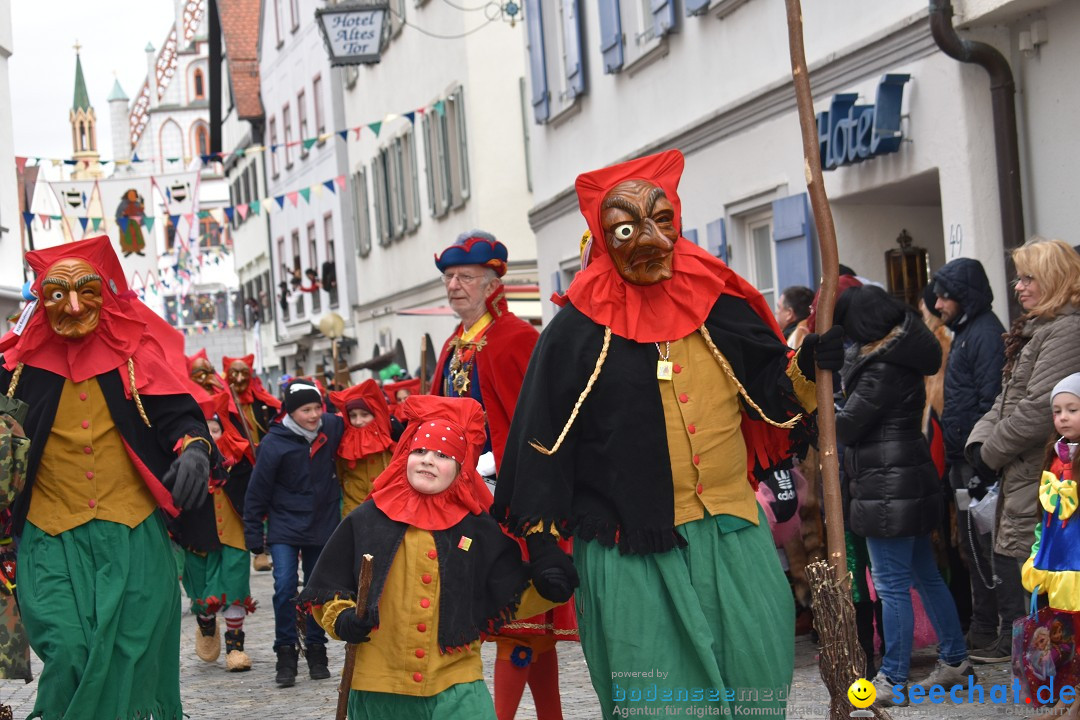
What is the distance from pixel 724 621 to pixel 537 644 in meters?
1.44

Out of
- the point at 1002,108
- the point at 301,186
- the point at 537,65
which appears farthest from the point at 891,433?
the point at 301,186

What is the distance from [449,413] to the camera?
5.55 metres

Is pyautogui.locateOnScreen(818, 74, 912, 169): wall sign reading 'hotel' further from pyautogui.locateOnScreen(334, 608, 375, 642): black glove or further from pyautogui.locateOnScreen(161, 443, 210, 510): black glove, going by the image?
pyautogui.locateOnScreen(334, 608, 375, 642): black glove

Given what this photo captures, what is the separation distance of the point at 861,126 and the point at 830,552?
682 centimetres

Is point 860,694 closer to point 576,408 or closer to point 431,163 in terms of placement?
point 576,408

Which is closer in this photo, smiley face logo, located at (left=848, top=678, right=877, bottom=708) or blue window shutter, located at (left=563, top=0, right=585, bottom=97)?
smiley face logo, located at (left=848, top=678, right=877, bottom=708)

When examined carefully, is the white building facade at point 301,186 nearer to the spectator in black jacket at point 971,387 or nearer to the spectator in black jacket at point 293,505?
the spectator in black jacket at point 293,505

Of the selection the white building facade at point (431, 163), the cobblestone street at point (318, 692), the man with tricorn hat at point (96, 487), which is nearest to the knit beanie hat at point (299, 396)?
the cobblestone street at point (318, 692)

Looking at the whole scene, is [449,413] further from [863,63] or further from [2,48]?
[2,48]

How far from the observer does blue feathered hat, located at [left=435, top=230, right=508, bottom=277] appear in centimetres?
685

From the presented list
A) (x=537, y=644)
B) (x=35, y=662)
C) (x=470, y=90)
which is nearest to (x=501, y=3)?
(x=470, y=90)

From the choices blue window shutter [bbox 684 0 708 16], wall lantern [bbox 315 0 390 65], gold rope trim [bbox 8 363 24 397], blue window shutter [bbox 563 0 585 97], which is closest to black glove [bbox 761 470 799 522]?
gold rope trim [bbox 8 363 24 397]

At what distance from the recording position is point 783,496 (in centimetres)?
802

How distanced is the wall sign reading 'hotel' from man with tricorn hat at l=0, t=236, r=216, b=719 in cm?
535
